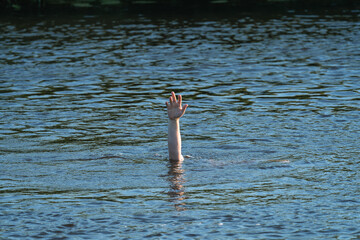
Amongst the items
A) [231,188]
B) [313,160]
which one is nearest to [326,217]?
[231,188]

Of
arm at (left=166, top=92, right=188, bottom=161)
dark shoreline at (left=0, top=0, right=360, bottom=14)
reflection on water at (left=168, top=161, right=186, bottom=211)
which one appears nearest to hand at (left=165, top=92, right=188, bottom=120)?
arm at (left=166, top=92, right=188, bottom=161)

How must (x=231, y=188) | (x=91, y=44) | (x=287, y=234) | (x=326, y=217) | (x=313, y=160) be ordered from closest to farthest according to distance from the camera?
(x=287, y=234) → (x=326, y=217) → (x=231, y=188) → (x=313, y=160) → (x=91, y=44)

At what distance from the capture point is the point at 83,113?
17.7 m

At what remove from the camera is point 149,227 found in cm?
955

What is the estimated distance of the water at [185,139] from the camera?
32.5ft

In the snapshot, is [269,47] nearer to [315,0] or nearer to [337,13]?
[337,13]

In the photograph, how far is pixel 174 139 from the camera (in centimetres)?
1279

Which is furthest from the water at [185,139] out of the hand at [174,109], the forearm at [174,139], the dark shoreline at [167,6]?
the dark shoreline at [167,6]

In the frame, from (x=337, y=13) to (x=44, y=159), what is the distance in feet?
97.5

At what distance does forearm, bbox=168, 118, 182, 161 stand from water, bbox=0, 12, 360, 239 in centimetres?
25

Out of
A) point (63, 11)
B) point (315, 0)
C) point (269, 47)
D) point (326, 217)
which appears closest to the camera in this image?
point (326, 217)

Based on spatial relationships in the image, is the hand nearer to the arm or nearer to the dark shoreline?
the arm

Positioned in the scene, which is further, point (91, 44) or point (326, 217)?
point (91, 44)

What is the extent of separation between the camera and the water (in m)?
9.91
